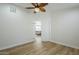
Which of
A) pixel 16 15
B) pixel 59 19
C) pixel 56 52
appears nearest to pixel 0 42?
pixel 16 15

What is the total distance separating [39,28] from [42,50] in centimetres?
41

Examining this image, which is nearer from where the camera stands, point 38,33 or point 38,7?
point 38,7

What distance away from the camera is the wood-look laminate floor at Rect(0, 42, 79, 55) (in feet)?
5.53

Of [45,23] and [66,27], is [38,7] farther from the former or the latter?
[66,27]

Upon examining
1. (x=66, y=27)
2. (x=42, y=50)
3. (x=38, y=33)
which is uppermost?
(x=66, y=27)

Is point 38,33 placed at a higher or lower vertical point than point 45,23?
lower

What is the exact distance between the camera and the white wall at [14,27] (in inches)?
65.3

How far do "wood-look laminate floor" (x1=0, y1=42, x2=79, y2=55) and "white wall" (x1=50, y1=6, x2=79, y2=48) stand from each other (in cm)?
9

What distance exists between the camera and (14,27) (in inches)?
68.5

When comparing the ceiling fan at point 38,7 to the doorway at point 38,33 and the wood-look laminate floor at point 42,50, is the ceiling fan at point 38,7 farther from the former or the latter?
the wood-look laminate floor at point 42,50

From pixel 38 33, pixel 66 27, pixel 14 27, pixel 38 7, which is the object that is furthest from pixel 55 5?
pixel 14 27

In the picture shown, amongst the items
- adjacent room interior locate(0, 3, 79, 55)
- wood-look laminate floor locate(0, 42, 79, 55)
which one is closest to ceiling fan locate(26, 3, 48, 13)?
adjacent room interior locate(0, 3, 79, 55)

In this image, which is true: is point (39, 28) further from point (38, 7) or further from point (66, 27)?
point (66, 27)

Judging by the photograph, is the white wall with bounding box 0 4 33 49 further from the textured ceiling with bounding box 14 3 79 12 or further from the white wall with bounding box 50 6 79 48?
the white wall with bounding box 50 6 79 48
